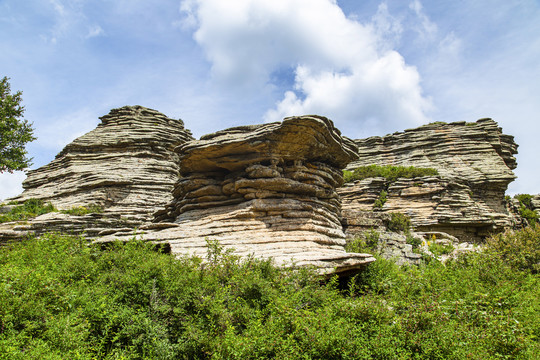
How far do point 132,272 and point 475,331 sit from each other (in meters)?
7.96

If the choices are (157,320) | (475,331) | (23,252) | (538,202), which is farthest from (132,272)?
(538,202)

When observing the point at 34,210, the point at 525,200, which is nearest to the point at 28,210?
the point at 34,210

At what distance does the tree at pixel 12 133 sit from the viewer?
1032 inches

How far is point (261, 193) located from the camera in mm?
14695

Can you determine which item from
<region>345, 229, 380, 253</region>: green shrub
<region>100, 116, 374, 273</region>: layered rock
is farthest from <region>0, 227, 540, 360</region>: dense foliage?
<region>345, 229, 380, 253</region>: green shrub

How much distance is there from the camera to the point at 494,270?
36.6 feet

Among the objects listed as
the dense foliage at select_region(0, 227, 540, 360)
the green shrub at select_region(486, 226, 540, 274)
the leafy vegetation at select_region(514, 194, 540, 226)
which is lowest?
the dense foliage at select_region(0, 227, 540, 360)

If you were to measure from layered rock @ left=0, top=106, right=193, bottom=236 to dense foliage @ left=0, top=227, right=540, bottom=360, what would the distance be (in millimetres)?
11978

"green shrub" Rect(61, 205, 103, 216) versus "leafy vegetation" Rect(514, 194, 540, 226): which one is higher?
"leafy vegetation" Rect(514, 194, 540, 226)

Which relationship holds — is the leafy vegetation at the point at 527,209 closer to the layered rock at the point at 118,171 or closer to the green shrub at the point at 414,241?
the green shrub at the point at 414,241

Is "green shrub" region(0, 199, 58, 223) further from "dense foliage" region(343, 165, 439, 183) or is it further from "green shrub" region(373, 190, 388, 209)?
"green shrub" region(373, 190, 388, 209)

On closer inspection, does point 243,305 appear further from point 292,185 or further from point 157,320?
point 292,185

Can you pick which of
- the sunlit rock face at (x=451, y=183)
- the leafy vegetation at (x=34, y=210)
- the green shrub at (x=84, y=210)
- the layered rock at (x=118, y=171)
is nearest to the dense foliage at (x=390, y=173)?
the sunlit rock face at (x=451, y=183)

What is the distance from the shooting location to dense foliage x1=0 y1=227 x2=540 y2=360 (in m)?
5.86
